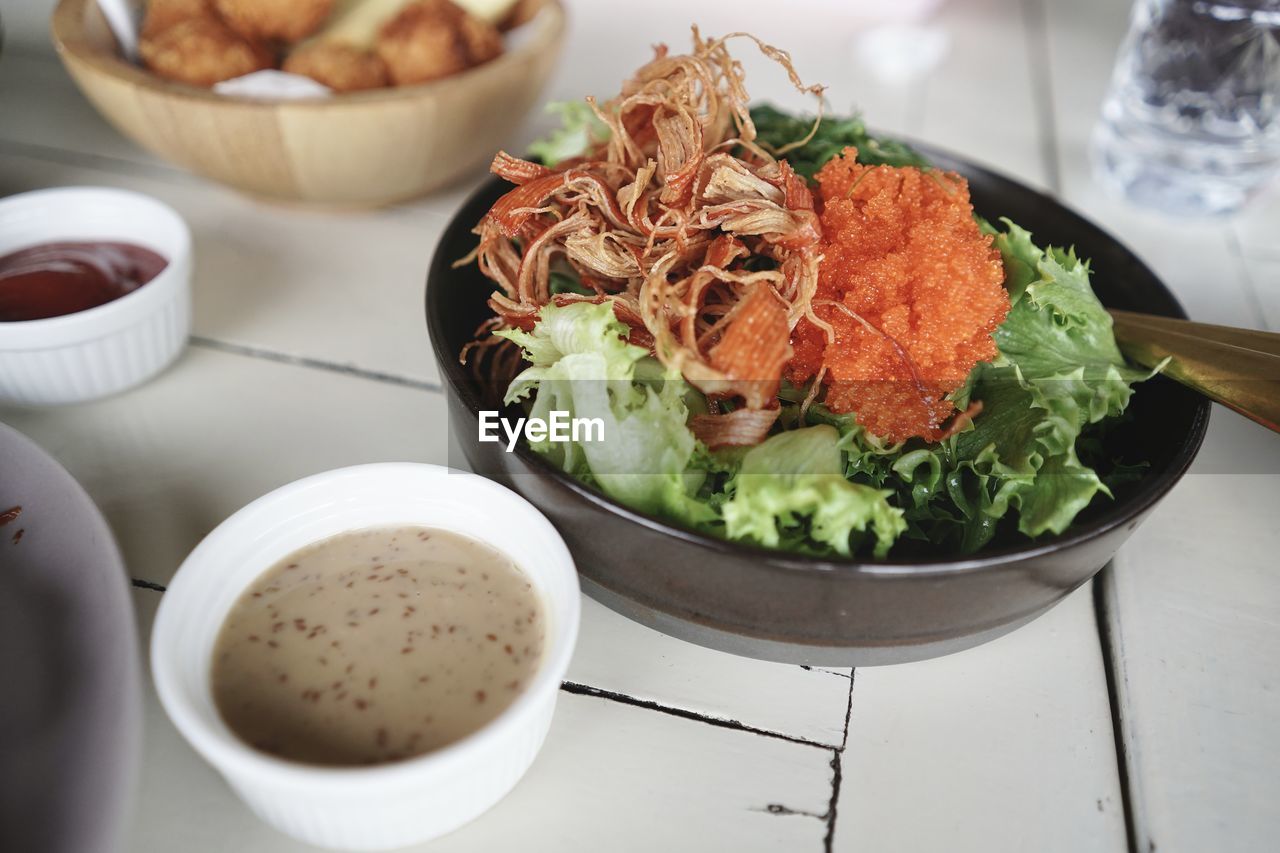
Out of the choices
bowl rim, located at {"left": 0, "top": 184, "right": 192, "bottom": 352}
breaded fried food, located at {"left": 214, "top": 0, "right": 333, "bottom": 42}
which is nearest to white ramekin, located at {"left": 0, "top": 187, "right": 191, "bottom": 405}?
bowl rim, located at {"left": 0, "top": 184, "right": 192, "bottom": 352}

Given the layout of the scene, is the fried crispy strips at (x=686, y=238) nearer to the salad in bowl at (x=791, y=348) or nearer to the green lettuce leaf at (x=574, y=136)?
the salad in bowl at (x=791, y=348)

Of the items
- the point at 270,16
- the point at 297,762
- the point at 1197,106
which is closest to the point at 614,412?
the point at 297,762

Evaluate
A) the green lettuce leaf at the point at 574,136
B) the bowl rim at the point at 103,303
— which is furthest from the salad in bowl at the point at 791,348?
the bowl rim at the point at 103,303

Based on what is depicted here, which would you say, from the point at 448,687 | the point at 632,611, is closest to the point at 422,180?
the point at 632,611

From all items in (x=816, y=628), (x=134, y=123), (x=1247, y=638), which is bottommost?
(x=1247, y=638)

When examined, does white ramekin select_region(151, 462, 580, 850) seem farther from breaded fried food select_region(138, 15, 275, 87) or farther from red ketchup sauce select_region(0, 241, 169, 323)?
breaded fried food select_region(138, 15, 275, 87)

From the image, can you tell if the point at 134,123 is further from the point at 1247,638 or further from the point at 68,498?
the point at 1247,638

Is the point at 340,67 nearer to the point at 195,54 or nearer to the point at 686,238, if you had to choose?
the point at 195,54
